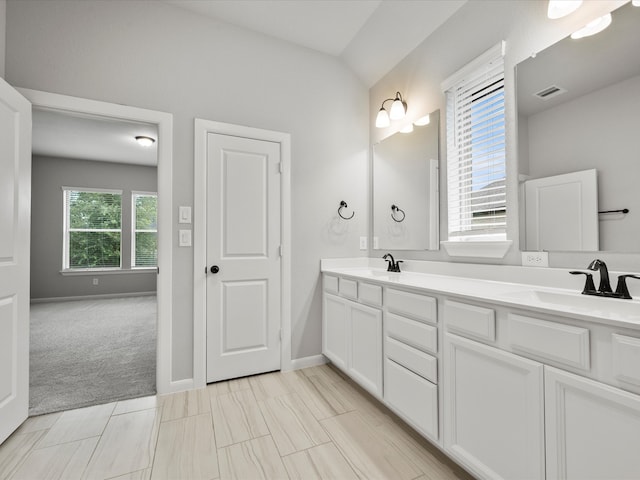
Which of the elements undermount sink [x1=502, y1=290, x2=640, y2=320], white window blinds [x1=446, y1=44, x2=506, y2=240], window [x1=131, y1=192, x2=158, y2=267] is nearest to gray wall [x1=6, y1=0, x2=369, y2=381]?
white window blinds [x1=446, y1=44, x2=506, y2=240]

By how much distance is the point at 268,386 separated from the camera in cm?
236

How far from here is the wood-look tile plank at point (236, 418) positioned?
175 centimetres

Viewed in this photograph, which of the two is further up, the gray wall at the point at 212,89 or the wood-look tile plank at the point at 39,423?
the gray wall at the point at 212,89

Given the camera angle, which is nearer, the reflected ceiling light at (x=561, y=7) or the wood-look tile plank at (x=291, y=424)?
the reflected ceiling light at (x=561, y=7)

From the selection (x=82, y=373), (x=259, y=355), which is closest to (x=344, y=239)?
(x=259, y=355)

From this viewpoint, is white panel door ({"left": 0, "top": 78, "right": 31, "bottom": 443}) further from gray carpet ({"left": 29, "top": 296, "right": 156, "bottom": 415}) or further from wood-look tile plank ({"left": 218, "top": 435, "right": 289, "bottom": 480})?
wood-look tile plank ({"left": 218, "top": 435, "right": 289, "bottom": 480})

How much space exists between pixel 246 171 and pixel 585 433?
240cm

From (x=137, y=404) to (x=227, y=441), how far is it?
2.77 ft

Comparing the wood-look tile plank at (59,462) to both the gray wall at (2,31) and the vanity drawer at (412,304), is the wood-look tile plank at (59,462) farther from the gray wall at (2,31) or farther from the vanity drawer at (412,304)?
the gray wall at (2,31)

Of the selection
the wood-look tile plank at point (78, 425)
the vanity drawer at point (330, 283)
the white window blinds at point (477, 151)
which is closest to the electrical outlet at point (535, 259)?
the white window blinds at point (477, 151)

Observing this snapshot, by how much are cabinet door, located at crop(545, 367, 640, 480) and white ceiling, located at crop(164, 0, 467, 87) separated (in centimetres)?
232

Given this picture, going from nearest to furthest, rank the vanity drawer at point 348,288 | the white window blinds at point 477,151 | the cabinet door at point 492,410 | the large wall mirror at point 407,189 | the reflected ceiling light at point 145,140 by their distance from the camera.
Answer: the cabinet door at point 492,410
the white window blinds at point 477,151
the vanity drawer at point 348,288
the large wall mirror at point 407,189
the reflected ceiling light at point 145,140

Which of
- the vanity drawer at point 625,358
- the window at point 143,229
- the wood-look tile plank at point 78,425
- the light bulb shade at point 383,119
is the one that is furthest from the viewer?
the window at point 143,229

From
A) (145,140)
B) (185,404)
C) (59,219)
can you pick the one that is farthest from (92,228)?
(185,404)
